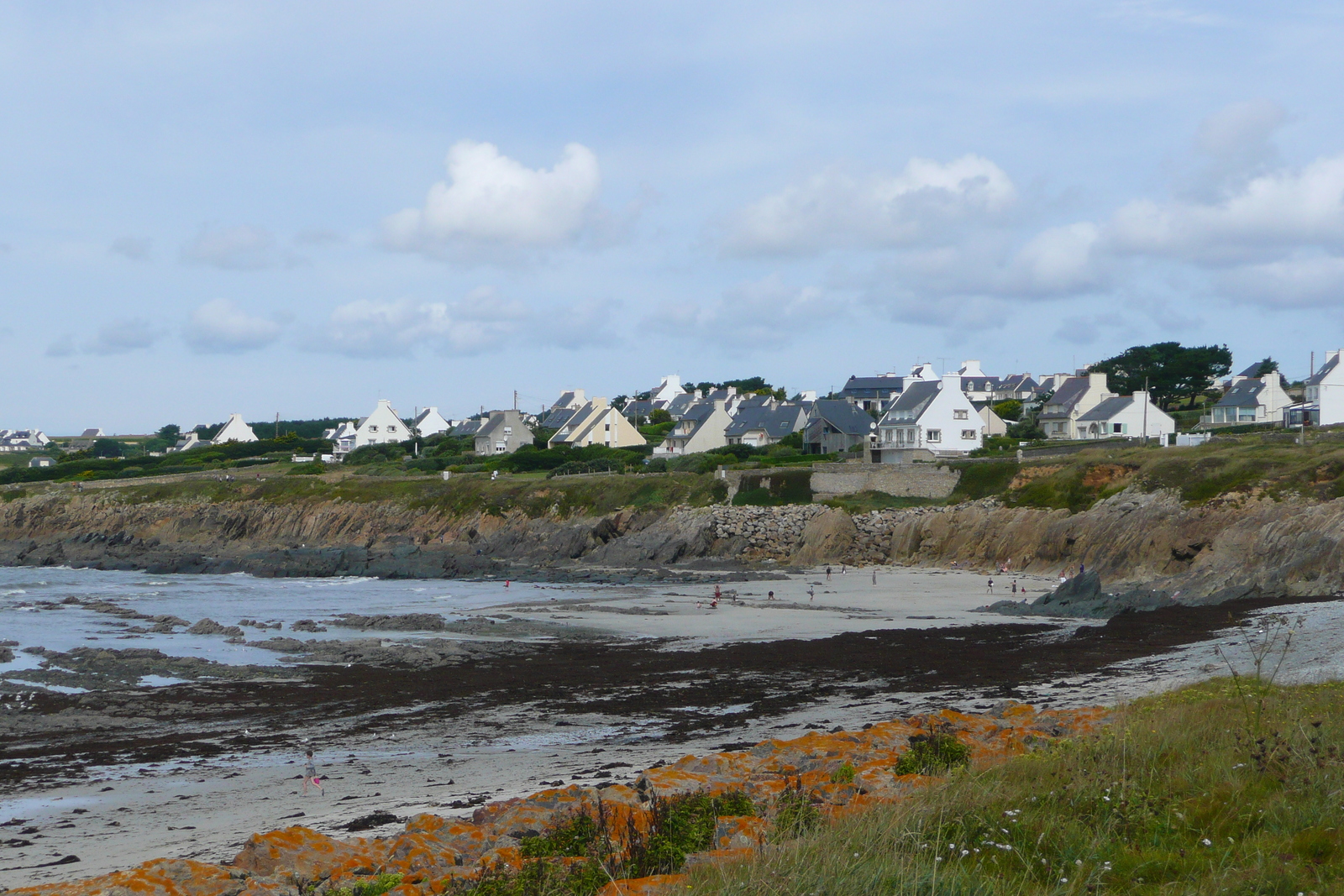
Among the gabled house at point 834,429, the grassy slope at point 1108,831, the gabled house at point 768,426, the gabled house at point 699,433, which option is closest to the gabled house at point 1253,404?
the gabled house at point 834,429

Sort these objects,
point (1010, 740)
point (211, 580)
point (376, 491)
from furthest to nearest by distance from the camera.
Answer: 1. point (376, 491)
2. point (211, 580)
3. point (1010, 740)

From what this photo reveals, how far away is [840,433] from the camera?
79000 mm

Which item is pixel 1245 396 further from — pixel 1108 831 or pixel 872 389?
pixel 1108 831

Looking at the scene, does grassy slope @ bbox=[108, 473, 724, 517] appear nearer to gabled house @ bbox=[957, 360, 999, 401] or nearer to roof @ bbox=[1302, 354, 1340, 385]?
roof @ bbox=[1302, 354, 1340, 385]

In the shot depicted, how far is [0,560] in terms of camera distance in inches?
2618

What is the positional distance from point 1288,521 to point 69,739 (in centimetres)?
3700

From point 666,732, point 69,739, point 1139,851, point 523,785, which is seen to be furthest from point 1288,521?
point 69,739

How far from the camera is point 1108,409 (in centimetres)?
7356

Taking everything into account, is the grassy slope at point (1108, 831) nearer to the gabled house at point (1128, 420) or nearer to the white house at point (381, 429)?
the gabled house at point (1128, 420)

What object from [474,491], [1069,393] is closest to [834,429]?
[1069,393]

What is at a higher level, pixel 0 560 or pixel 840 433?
pixel 840 433

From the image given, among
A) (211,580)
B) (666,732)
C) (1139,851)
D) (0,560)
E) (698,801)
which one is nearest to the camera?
(1139,851)

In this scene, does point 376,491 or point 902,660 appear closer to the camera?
point 902,660

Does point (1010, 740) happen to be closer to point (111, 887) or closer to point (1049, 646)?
point (111, 887)
